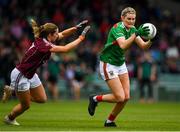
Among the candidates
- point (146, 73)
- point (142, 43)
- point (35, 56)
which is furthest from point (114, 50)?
point (146, 73)

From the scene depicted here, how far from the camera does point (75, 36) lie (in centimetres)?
3328

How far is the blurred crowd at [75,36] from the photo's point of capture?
32.2 meters

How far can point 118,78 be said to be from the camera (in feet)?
53.3

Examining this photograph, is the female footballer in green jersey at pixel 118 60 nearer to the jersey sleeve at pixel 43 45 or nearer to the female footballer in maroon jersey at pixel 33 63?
the female footballer in maroon jersey at pixel 33 63

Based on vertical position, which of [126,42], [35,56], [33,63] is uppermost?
[126,42]

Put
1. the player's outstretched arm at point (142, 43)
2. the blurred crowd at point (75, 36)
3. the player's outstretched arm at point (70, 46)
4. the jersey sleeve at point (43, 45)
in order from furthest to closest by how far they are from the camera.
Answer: the blurred crowd at point (75, 36) → the player's outstretched arm at point (142, 43) → the jersey sleeve at point (43, 45) → the player's outstretched arm at point (70, 46)

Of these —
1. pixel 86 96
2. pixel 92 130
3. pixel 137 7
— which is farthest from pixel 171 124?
pixel 137 7

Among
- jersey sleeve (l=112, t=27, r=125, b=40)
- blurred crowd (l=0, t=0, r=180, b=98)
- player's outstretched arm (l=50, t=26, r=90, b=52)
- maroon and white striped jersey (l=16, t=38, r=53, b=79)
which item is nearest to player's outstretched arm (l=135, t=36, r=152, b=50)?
jersey sleeve (l=112, t=27, r=125, b=40)

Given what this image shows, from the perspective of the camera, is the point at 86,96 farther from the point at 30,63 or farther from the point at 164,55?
the point at 30,63

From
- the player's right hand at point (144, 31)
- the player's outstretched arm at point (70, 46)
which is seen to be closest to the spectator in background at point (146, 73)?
the player's right hand at point (144, 31)

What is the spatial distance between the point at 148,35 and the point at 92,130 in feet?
7.77

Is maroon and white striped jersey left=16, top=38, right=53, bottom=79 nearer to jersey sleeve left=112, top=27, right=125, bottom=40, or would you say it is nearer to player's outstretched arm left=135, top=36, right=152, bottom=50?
jersey sleeve left=112, top=27, right=125, bottom=40

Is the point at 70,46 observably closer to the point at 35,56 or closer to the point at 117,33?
the point at 35,56

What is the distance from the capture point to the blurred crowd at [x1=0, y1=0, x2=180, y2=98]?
1267 inches
